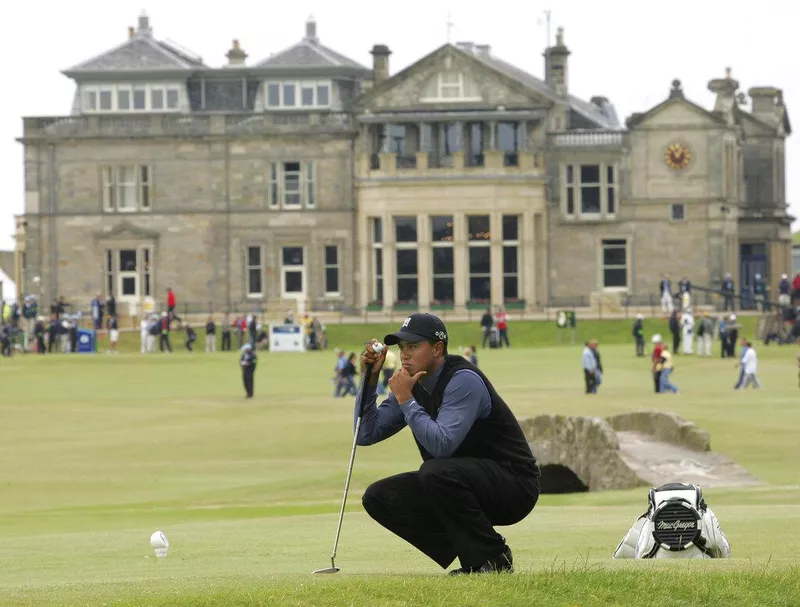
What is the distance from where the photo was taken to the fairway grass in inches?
464

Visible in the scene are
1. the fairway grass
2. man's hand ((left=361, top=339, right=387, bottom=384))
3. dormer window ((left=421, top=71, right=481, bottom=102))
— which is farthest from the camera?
dormer window ((left=421, top=71, right=481, bottom=102))

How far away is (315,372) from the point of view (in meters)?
58.2

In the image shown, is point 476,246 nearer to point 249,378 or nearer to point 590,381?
point 590,381

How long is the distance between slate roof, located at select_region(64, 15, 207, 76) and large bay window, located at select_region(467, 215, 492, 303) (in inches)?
599

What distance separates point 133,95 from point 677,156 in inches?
937

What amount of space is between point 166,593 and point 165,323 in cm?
5890

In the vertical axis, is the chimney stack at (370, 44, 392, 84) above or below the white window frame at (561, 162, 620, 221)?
above

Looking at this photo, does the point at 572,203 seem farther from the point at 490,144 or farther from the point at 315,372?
the point at 315,372

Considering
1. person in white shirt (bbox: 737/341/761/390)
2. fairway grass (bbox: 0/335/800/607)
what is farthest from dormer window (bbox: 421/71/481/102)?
person in white shirt (bbox: 737/341/761/390)

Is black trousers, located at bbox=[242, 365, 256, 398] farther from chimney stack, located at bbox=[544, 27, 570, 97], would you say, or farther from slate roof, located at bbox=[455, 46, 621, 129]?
chimney stack, located at bbox=[544, 27, 570, 97]

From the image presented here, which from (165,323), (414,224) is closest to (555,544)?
(165,323)

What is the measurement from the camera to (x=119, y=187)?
82.4 m

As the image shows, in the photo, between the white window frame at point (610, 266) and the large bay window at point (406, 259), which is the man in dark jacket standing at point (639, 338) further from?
the white window frame at point (610, 266)

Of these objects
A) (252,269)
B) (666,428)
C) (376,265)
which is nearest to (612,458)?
(666,428)
